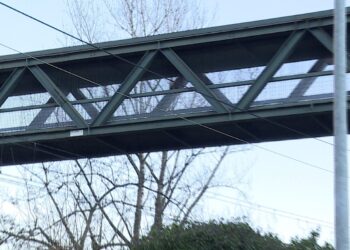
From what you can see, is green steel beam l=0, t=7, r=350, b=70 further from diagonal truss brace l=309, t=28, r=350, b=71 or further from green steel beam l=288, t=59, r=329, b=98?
green steel beam l=288, t=59, r=329, b=98

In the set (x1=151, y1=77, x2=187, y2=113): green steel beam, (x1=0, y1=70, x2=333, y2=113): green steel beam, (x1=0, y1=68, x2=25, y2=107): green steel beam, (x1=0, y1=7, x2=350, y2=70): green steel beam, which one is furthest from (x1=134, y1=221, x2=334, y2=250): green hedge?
(x1=0, y1=68, x2=25, y2=107): green steel beam

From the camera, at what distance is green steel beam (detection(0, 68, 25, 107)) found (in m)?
23.5

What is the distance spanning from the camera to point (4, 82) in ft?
80.1

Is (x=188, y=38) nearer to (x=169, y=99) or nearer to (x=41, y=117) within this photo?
(x=169, y=99)

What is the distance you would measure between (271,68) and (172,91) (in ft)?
10.5

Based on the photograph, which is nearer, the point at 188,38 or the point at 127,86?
the point at 188,38

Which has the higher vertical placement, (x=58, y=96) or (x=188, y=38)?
(x=188, y=38)

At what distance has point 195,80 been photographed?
2155cm

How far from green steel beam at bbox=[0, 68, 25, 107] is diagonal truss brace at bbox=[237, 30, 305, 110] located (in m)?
6.99

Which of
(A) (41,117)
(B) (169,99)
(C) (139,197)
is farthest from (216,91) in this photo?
(C) (139,197)

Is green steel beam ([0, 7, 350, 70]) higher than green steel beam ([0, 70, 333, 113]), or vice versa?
green steel beam ([0, 7, 350, 70])

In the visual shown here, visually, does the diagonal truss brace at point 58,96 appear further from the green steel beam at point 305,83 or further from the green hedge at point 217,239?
the green steel beam at point 305,83

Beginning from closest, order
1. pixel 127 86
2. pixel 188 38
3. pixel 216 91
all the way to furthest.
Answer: pixel 188 38, pixel 216 91, pixel 127 86

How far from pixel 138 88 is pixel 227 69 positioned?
8.53 meters
